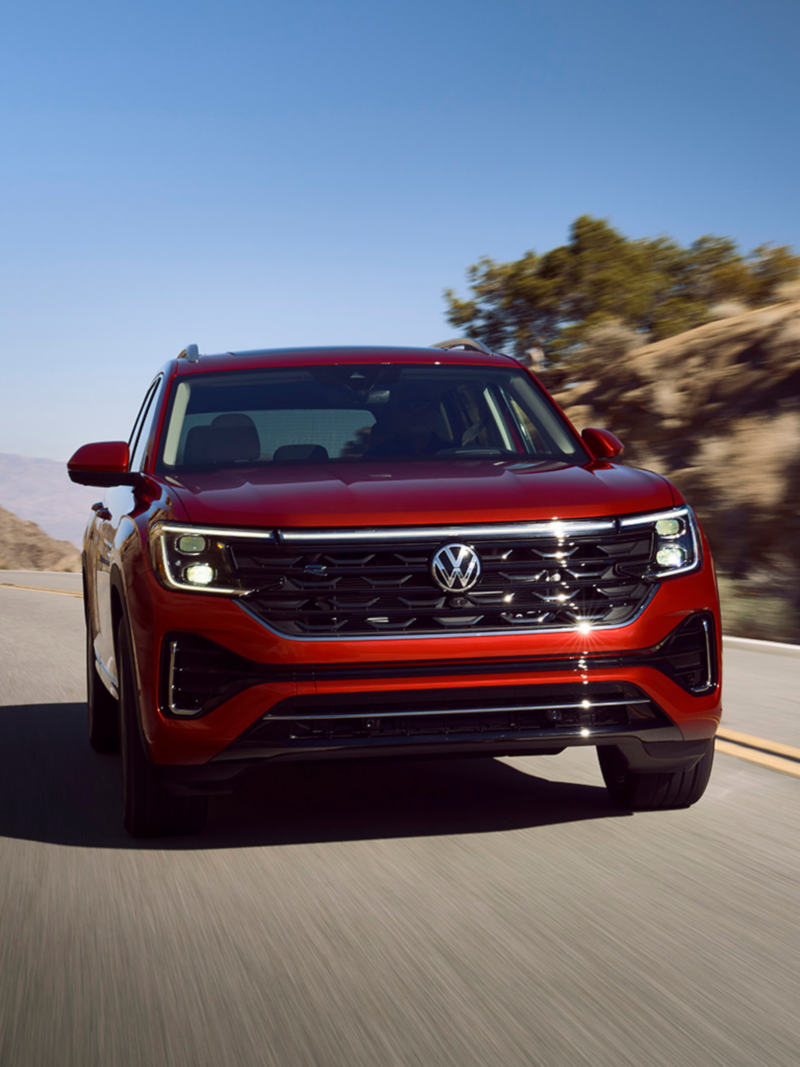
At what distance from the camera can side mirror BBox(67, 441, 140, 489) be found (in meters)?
5.60

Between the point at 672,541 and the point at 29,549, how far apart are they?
1912 inches

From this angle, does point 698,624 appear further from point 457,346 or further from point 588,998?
point 457,346

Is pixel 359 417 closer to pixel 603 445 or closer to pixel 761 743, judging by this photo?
pixel 603 445

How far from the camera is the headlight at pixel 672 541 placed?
4.72 meters

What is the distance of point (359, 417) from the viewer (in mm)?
6090

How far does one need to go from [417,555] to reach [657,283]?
31055 mm

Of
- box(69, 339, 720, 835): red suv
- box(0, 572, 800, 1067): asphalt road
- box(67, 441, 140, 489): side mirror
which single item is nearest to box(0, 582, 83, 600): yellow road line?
box(67, 441, 140, 489): side mirror

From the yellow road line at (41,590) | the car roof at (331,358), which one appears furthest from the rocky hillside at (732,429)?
the yellow road line at (41,590)

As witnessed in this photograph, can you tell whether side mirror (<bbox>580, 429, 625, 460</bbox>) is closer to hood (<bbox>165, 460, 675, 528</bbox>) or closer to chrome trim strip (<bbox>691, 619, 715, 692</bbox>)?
hood (<bbox>165, 460, 675, 528</bbox>)

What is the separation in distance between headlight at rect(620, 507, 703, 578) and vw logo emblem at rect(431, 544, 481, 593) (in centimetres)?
55

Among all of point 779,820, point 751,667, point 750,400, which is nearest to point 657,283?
point 750,400

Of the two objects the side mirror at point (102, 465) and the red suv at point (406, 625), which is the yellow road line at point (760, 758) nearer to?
the red suv at point (406, 625)

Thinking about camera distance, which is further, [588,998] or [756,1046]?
[588,998]

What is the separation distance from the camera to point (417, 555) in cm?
452
